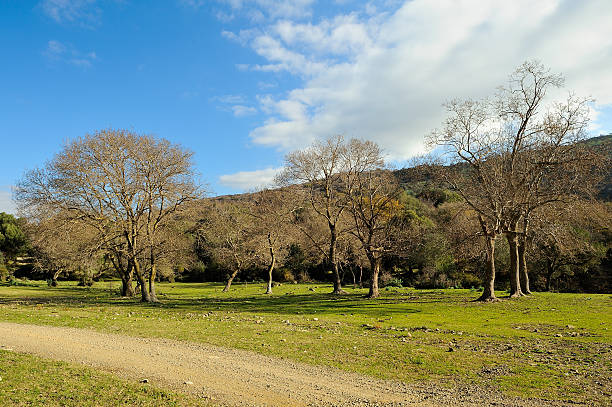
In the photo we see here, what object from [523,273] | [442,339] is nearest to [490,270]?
[523,273]

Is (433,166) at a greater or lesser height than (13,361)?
greater

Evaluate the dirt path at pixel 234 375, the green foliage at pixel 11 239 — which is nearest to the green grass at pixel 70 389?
the dirt path at pixel 234 375

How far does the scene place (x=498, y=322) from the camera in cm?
1827

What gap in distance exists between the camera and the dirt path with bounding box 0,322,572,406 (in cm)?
765

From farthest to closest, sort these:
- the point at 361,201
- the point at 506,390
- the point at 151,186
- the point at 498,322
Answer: the point at 361,201, the point at 151,186, the point at 498,322, the point at 506,390

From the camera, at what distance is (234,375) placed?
9.13m

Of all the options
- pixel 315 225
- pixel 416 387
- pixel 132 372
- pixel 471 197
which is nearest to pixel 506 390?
pixel 416 387

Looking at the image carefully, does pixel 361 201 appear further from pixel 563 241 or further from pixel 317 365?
pixel 317 365

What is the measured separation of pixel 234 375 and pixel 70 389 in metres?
3.22

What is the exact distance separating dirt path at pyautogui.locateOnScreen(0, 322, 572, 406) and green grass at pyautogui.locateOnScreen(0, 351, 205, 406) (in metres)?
0.56

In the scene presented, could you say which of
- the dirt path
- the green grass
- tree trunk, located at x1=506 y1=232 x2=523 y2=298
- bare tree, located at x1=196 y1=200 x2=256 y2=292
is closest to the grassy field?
the dirt path

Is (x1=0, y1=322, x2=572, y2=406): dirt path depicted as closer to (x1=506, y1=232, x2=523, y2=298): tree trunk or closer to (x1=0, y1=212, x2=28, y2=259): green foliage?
(x1=506, y1=232, x2=523, y2=298): tree trunk

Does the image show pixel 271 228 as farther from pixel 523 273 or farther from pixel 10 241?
pixel 10 241

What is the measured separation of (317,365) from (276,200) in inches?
1414
